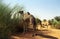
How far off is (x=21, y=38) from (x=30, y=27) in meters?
5.79

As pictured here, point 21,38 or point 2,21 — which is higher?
point 2,21

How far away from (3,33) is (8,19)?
1237mm

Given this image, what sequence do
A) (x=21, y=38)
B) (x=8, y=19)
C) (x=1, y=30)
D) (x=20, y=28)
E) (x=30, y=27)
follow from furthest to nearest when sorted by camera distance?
(x=30, y=27) < (x=20, y=28) < (x=21, y=38) < (x=8, y=19) < (x=1, y=30)

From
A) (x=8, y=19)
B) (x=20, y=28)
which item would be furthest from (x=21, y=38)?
(x=20, y=28)

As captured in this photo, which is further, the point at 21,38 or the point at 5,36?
the point at 21,38

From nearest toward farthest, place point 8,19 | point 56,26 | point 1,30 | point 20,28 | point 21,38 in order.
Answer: point 1,30 → point 8,19 → point 21,38 → point 20,28 → point 56,26

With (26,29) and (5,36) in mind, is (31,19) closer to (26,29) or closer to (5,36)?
(26,29)

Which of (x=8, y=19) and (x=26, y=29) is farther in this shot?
(x=26, y=29)

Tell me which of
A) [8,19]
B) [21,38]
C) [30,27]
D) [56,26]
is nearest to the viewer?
[8,19]

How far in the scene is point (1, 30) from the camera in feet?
39.3

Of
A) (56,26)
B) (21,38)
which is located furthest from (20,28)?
(56,26)

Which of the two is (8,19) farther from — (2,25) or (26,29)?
(26,29)

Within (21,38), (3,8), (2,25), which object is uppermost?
(3,8)

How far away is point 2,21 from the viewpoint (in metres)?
12.2
